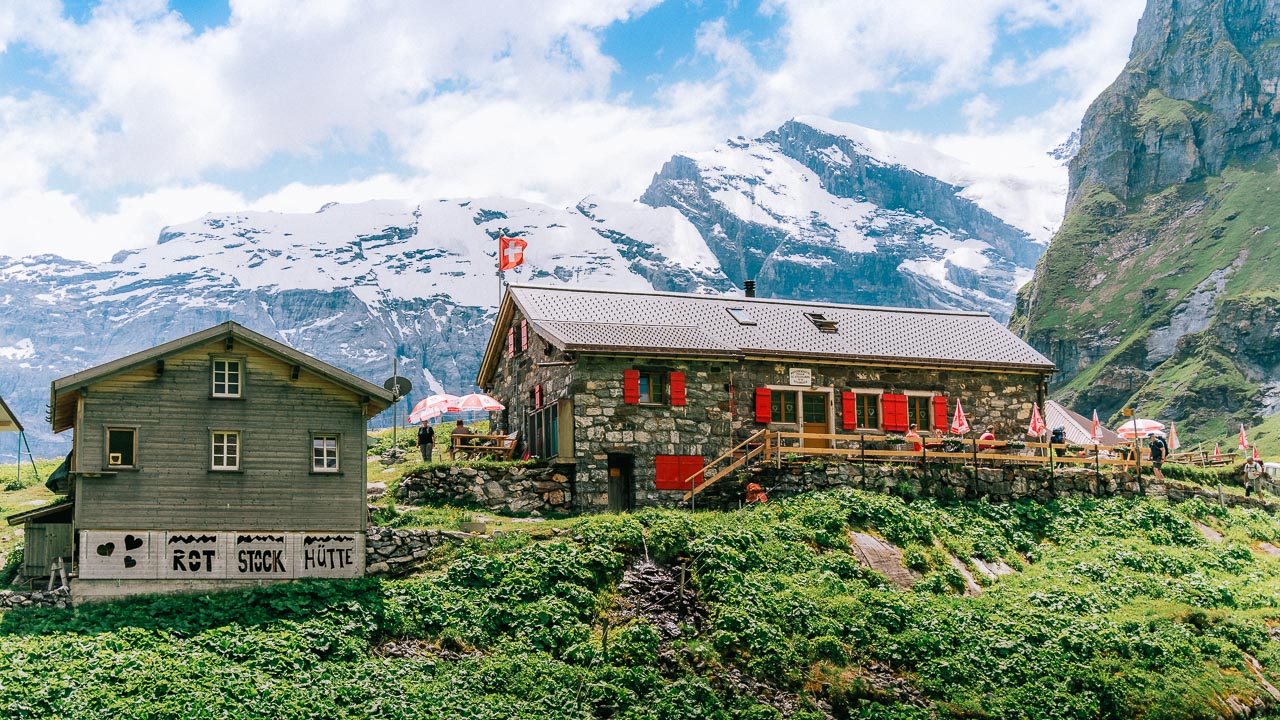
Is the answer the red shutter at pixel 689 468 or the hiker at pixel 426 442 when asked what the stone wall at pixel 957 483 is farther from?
the hiker at pixel 426 442

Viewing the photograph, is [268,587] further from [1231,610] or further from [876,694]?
[1231,610]

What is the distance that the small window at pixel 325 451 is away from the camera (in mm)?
33656

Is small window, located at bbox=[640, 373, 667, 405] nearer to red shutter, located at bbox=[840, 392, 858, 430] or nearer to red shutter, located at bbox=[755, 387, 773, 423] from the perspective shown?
red shutter, located at bbox=[755, 387, 773, 423]

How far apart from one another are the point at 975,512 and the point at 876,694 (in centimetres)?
A: 1314

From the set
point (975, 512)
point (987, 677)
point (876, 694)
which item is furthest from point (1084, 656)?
point (975, 512)

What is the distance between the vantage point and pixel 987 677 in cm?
3159

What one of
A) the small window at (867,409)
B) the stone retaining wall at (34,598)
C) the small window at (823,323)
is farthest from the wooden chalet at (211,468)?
the small window at (823,323)

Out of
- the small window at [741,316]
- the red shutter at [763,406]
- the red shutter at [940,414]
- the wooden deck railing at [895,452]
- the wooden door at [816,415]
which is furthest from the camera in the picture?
the small window at [741,316]

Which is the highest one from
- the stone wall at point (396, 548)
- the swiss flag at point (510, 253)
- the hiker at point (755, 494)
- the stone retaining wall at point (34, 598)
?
the swiss flag at point (510, 253)

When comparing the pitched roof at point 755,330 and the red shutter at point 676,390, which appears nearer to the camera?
the red shutter at point 676,390

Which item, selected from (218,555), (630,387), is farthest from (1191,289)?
(218,555)

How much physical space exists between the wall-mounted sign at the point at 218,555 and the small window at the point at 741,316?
18.5 meters

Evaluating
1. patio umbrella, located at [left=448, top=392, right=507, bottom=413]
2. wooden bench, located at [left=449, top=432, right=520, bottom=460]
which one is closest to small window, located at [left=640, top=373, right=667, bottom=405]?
wooden bench, located at [left=449, top=432, right=520, bottom=460]

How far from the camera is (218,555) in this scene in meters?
32.1
